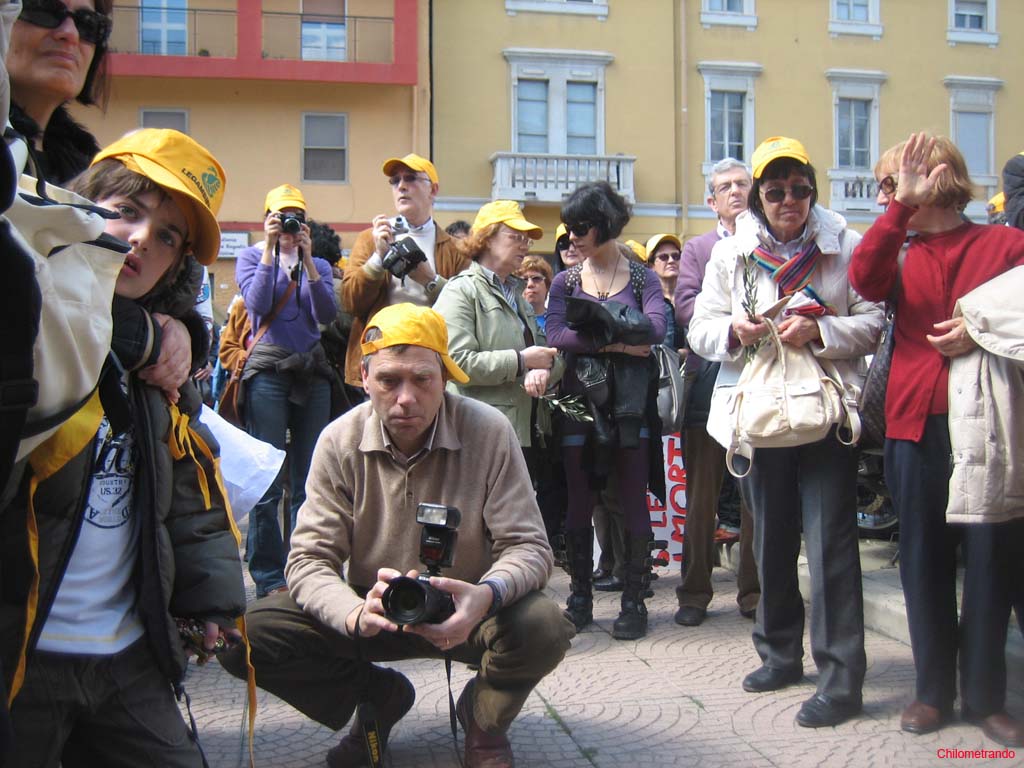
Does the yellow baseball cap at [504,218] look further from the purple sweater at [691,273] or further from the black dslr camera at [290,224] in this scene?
the black dslr camera at [290,224]

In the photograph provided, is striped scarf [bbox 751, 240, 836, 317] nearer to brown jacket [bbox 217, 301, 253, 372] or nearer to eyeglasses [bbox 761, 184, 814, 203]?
eyeglasses [bbox 761, 184, 814, 203]

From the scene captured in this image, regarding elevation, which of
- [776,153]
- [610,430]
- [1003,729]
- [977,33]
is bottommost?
[1003,729]

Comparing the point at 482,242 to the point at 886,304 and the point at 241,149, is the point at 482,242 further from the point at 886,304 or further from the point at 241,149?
the point at 241,149

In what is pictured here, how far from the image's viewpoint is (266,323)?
17.9ft

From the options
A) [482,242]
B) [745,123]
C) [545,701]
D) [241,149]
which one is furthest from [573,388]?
[745,123]

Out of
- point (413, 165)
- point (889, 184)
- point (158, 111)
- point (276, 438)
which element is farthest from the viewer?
point (158, 111)

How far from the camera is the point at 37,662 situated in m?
2.00

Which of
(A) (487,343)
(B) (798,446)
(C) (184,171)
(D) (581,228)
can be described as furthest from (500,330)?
(C) (184,171)

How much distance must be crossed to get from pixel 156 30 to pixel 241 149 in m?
3.37

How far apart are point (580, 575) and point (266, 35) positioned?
65.4ft

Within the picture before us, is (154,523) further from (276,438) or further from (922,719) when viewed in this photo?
(276,438)

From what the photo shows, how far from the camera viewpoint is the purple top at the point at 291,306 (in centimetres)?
542

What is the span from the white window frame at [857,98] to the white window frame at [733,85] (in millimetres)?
1884

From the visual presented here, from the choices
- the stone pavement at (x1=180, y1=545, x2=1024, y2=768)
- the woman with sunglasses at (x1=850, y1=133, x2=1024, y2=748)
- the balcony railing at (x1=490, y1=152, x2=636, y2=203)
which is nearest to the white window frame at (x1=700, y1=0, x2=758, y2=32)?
the balcony railing at (x1=490, y1=152, x2=636, y2=203)
